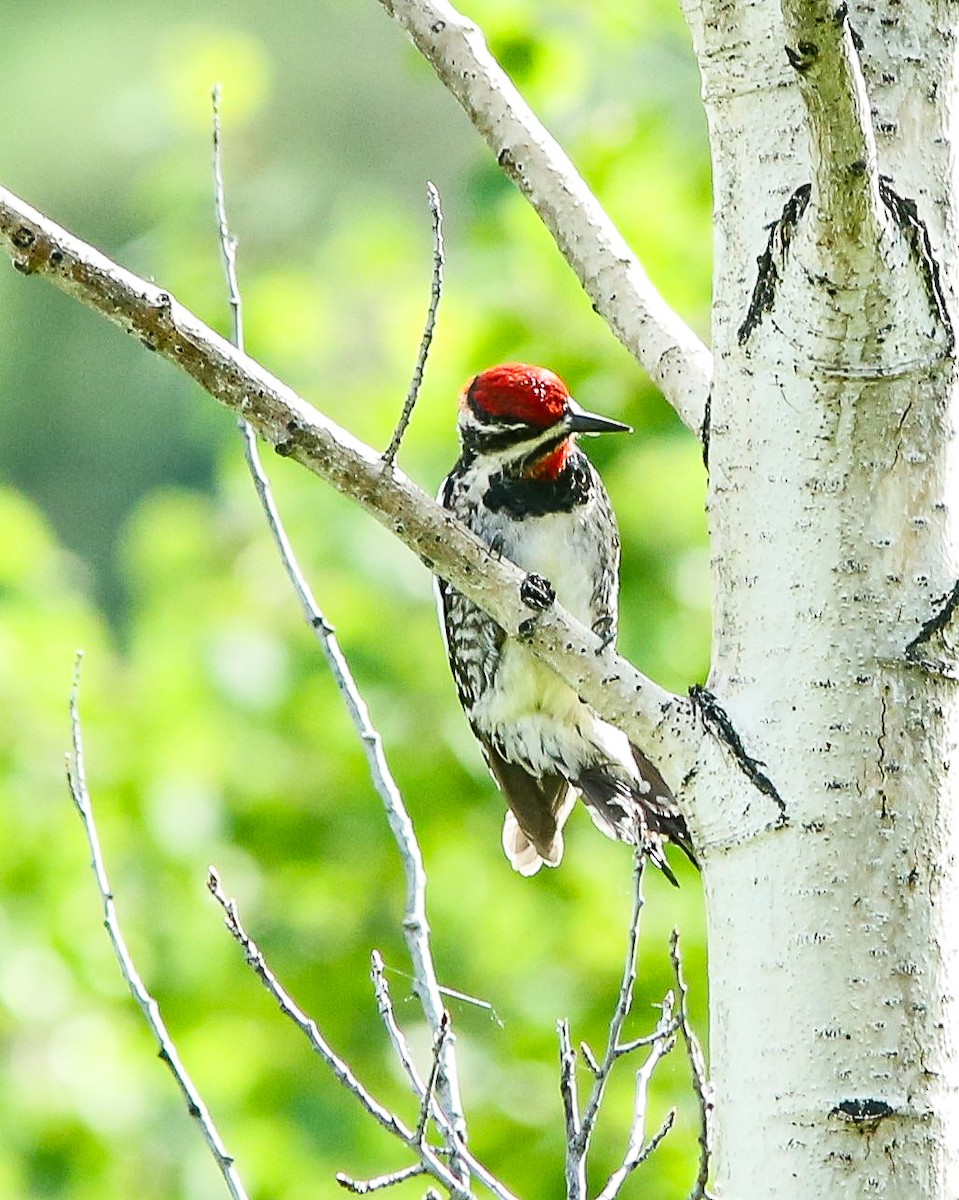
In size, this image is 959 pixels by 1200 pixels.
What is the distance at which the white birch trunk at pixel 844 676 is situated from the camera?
154 cm

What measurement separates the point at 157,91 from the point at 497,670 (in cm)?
307

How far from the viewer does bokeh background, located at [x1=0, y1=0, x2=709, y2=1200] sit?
4023 millimetres

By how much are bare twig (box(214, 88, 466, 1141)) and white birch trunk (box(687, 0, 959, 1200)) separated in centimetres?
30

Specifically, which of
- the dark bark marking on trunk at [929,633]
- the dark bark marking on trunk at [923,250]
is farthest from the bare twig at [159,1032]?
the dark bark marking on trunk at [923,250]

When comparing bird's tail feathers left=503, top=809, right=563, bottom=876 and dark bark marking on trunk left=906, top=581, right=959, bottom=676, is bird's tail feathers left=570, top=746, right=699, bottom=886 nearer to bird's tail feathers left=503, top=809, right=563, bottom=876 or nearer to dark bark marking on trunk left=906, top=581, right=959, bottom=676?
bird's tail feathers left=503, top=809, right=563, bottom=876

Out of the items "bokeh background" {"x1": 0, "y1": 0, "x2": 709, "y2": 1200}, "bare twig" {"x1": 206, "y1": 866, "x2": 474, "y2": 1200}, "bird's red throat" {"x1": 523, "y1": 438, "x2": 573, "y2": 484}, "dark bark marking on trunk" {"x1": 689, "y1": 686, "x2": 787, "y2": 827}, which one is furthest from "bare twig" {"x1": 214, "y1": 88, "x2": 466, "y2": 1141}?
"bokeh background" {"x1": 0, "y1": 0, "x2": 709, "y2": 1200}

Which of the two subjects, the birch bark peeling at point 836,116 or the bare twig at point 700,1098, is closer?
the birch bark peeling at point 836,116

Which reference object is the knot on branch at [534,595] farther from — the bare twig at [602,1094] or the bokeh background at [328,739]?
the bokeh background at [328,739]

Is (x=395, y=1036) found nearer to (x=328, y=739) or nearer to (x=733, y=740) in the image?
(x=733, y=740)

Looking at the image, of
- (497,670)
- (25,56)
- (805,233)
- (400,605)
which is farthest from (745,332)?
(25,56)

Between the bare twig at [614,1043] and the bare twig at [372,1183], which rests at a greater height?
the bare twig at [614,1043]

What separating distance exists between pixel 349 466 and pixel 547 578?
57.1 inches

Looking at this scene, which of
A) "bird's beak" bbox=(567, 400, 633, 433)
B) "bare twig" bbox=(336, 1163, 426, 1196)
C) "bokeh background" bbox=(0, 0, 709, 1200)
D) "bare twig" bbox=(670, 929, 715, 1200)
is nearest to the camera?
"bare twig" bbox=(670, 929, 715, 1200)

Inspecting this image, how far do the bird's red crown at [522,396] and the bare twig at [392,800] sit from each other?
0.80 metres
